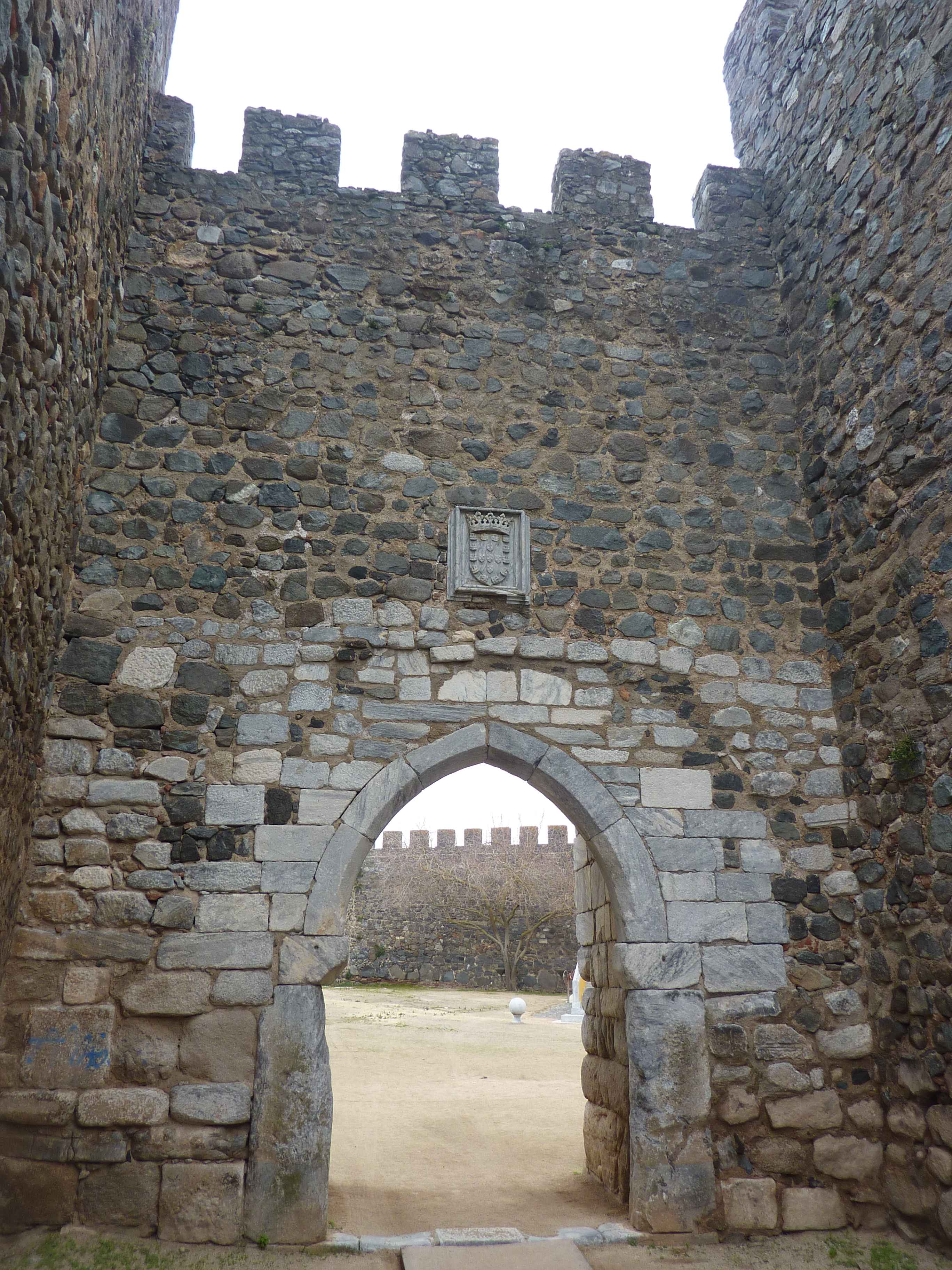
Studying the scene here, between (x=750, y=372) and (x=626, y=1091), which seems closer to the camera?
(x=626, y=1091)

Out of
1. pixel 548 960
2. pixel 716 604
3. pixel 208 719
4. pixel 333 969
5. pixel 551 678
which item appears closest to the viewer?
pixel 333 969

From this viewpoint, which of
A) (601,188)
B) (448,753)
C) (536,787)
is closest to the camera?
(448,753)

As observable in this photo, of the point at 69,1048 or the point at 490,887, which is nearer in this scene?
the point at 69,1048

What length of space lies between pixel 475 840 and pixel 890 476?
1344 cm

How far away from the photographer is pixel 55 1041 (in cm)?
347

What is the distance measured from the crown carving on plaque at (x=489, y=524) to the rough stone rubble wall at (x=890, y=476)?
5.72 ft

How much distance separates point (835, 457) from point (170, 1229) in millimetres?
4657

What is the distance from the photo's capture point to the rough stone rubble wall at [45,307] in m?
2.78

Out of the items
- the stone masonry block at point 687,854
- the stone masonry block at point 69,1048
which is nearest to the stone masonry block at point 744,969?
the stone masonry block at point 687,854

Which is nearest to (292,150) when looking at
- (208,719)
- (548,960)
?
(208,719)

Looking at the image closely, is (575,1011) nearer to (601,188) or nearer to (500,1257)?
(500,1257)

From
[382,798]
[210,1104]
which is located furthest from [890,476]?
[210,1104]

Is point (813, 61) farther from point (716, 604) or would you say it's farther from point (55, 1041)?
point (55, 1041)

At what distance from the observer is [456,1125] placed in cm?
600
